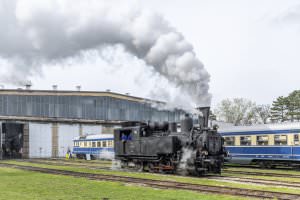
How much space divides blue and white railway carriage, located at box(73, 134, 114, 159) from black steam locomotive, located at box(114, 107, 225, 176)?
12.4 meters

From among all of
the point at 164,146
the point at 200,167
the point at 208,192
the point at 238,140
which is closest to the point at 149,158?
the point at 164,146

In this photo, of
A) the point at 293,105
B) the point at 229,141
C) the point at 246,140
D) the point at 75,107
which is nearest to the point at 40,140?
the point at 75,107

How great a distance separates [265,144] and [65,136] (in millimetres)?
30371

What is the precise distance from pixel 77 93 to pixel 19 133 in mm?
8487

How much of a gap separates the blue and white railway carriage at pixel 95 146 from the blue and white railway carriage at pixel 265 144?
12.6 meters

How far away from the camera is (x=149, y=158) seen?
23.5 metres

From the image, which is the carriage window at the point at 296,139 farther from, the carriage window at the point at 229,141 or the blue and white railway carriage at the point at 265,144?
the carriage window at the point at 229,141

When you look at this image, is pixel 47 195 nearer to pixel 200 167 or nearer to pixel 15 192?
pixel 15 192

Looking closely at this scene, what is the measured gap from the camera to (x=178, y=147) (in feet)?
71.5

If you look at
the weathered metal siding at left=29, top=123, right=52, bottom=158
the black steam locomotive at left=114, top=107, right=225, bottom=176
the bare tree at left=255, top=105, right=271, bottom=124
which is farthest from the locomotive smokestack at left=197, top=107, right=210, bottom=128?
the bare tree at left=255, top=105, right=271, bottom=124

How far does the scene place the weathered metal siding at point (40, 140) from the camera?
4762cm

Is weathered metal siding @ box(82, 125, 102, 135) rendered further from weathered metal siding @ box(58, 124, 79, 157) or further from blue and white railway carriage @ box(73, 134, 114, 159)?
blue and white railway carriage @ box(73, 134, 114, 159)

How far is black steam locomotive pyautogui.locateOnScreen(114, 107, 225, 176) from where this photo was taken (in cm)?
2091

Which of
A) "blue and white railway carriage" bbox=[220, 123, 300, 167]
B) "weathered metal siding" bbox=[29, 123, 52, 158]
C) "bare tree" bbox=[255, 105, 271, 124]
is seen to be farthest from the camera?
"bare tree" bbox=[255, 105, 271, 124]
